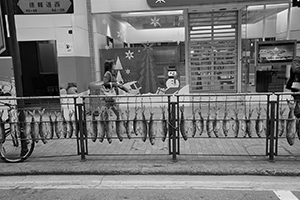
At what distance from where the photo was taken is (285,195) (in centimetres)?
409

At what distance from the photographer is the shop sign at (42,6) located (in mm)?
5457

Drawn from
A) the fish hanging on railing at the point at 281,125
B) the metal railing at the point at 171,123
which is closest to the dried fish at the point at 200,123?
the metal railing at the point at 171,123

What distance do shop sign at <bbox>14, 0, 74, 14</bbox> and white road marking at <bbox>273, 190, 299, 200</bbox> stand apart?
4824 mm

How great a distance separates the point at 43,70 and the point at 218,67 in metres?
6.73

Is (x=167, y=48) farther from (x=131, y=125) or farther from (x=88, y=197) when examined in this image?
(x=88, y=197)

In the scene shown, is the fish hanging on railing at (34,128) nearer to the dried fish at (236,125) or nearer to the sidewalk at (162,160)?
the sidewalk at (162,160)

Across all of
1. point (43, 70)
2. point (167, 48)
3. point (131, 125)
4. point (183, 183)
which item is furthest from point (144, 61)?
point (183, 183)

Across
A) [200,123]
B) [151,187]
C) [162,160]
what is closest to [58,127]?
[162,160]

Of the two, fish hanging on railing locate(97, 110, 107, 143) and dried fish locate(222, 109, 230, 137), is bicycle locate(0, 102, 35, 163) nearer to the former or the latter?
fish hanging on railing locate(97, 110, 107, 143)

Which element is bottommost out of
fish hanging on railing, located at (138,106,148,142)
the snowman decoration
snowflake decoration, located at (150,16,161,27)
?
fish hanging on railing, located at (138,106,148,142)

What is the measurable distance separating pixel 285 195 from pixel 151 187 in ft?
6.40

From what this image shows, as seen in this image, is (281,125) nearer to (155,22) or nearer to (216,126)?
(216,126)

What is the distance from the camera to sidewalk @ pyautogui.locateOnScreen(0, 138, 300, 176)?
16.0 ft

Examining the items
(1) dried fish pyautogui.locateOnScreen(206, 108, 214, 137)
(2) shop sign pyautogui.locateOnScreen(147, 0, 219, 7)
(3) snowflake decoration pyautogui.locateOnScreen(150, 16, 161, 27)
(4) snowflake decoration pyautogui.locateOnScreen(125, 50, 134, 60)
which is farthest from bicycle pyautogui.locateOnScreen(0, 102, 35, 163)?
(3) snowflake decoration pyautogui.locateOnScreen(150, 16, 161, 27)
